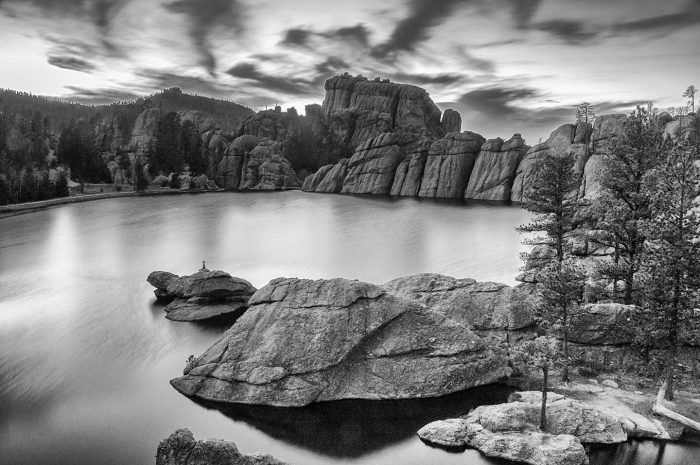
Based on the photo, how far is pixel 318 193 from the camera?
630 ft

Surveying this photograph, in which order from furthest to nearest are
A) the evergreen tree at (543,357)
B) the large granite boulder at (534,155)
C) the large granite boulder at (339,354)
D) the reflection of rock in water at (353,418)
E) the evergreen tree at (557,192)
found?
the large granite boulder at (534,155) → the evergreen tree at (557,192) → the large granite boulder at (339,354) → the reflection of rock in water at (353,418) → the evergreen tree at (543,357)

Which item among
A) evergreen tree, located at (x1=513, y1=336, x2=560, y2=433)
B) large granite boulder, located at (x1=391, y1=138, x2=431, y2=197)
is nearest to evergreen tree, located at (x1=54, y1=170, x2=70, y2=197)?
large granite boulder, located at (x1=391, y1=138, x2=431, y2=197)

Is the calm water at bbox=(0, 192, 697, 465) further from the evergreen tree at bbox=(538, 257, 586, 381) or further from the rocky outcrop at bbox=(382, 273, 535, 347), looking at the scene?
the rocky outcrop at bbox=(382, 273, 535, 347)

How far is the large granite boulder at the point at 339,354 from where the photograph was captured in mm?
31859

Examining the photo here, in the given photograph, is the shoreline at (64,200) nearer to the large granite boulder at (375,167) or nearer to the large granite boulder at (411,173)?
the large granite boulder at (375,167)

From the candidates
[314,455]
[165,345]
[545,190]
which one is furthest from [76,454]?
[545,190]

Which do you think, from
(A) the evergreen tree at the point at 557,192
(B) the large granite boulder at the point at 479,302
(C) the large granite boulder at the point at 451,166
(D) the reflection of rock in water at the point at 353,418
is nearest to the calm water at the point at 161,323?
(D) the reflection of rock in water at the point at 353,418

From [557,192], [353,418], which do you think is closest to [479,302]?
[557,192]

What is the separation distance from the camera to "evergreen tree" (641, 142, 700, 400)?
30344 mm

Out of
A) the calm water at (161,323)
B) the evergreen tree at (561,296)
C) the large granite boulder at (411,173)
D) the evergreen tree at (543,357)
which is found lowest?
the calm water at (161,323)

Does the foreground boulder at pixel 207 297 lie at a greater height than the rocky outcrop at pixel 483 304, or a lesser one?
lesser

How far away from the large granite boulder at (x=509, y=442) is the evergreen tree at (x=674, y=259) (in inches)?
408

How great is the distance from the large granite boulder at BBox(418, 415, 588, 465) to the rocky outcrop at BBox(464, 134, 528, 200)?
147 meters

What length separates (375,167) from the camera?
191500 millimetres
